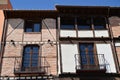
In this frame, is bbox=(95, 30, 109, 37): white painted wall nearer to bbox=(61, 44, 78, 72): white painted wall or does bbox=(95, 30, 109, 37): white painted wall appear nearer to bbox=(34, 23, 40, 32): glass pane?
bbox=(61, 44, 78, 72): white painted wall

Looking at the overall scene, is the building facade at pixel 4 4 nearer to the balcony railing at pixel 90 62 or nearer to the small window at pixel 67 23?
the small window at pixel 67 23

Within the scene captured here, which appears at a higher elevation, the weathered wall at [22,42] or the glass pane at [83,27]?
the glass pane at [83,27]

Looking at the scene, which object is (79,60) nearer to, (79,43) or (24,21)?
(79,43)

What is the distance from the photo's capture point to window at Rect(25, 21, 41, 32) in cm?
1645

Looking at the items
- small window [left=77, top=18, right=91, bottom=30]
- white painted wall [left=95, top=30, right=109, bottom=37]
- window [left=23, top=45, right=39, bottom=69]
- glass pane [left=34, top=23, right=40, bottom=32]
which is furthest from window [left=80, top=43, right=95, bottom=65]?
glass pane [left=34, top=23, right=40, bottom=32]

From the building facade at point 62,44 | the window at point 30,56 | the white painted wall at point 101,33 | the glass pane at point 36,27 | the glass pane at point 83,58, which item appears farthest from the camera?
the glass pane at point 36,27

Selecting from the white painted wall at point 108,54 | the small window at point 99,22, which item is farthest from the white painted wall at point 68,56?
the small window at point 99,22

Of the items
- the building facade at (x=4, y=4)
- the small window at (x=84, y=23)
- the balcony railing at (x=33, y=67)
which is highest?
the building facade at (x=4, y=4)

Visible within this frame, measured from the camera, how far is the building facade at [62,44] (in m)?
13.9

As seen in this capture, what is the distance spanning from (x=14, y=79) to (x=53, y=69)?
2.71m

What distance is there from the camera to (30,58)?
14.8 metres

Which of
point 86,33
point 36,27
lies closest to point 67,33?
point 86,33

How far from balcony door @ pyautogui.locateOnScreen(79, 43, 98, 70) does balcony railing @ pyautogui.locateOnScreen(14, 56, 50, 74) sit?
257 centimetres

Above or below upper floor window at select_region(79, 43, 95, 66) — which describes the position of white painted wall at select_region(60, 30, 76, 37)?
above
